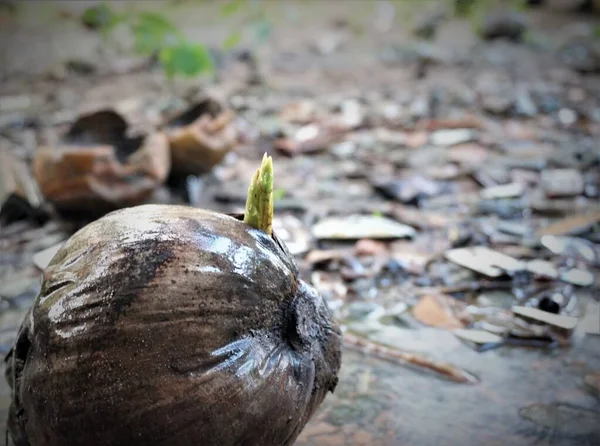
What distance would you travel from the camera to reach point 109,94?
5.11 meters

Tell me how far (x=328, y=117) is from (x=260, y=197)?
10.6 feet

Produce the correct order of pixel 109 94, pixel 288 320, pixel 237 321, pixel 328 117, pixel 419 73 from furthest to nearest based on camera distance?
pixel 419 73 < pixel 109 94 < pixel 328 117 < pixel 288 320 < pixel 237 321

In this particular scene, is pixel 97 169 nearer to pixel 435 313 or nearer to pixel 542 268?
pixel 435 313

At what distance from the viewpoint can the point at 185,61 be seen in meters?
5.41

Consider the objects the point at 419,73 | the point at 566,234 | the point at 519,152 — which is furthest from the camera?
the point at 419,73

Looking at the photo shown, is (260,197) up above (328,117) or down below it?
above

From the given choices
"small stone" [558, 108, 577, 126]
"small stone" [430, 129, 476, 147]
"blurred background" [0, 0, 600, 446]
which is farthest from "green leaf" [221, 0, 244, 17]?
"small stone" [558, 108, 577, 126]

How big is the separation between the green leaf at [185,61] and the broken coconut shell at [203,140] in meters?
1.86

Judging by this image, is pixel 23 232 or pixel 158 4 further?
pixel 158 4

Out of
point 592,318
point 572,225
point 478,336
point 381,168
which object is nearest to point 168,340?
point 478,336

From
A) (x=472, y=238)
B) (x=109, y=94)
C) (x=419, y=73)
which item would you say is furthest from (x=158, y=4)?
(x=472, y=238)

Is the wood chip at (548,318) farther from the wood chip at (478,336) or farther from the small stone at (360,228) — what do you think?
the small stone at (360,228)

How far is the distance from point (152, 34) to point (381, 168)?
2.80 m

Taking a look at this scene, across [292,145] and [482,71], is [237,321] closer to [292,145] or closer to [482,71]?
[292,145]
